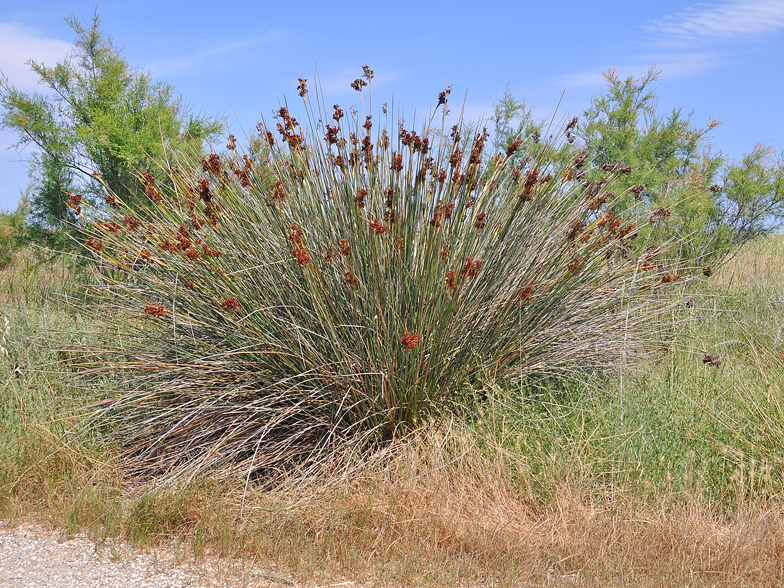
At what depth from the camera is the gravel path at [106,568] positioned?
3.07 metres

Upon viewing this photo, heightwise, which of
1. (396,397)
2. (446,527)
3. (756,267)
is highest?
(756,267)

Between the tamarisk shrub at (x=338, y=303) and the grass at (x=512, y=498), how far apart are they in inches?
11.1

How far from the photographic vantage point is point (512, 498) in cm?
356

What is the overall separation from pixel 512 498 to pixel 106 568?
2.02 m

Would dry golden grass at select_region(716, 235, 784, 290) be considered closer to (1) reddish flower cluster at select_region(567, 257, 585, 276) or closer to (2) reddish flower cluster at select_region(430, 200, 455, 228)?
(1) reddish flower cluster at select_region(567, 257, 585, 276)

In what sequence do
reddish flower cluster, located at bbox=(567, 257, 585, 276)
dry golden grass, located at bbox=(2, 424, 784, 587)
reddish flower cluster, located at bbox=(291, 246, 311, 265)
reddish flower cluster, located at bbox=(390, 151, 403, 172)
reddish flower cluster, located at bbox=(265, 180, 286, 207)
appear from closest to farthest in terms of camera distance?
dry golden grass, located at bbox=(2, 424, 784, 587), reddish flower cluster, located at bbox=(291, 246, 311, 265), reddish flower cluster, located at bbox=(265, 180, 286, 207), reddish flower cluster, located at bbox=(390, 151, 403, 172), reddish flower cluster, located at bbox=(567, 257, 585, 276)

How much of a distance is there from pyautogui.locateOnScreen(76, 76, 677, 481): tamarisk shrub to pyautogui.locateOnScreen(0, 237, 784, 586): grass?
28 cm

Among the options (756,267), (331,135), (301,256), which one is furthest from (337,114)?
(756,267)

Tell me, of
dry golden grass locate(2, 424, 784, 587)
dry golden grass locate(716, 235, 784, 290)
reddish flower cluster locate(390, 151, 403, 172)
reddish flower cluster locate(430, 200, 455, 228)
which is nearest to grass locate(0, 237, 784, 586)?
dry golden grass locate(2, 424, 784, 587)

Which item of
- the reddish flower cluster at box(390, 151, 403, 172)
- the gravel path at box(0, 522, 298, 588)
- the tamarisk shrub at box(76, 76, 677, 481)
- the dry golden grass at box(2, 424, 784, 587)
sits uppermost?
the reddish flower cluster at box(390, 151, 403, 172)

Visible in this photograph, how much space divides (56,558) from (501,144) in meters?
7.16

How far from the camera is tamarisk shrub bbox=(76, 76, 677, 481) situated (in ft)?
12.8

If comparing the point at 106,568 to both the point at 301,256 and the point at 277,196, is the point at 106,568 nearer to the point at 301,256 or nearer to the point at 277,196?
the point at 301,256

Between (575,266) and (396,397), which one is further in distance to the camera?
(575,266)
